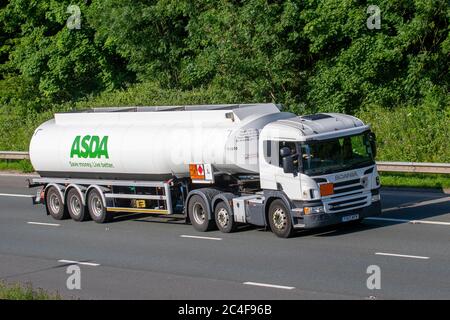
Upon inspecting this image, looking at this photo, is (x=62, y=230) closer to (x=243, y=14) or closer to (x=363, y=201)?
(x=363, y=201)

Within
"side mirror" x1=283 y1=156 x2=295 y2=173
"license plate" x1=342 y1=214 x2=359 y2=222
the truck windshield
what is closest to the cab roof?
the truck windshield

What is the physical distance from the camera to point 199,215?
72.6 feet

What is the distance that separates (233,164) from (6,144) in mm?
24200

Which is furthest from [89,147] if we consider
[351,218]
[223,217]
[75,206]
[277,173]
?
[351,218]

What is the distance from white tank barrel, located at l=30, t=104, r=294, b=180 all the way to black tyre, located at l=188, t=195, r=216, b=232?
2.73 ft

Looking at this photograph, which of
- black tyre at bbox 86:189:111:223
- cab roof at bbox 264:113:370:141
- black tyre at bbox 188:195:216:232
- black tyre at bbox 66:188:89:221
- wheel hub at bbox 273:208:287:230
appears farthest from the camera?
black tyre at bbox 66:188:89:221

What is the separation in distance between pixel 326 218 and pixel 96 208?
7.43 metres

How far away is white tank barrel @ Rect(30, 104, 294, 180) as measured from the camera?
21.2 m

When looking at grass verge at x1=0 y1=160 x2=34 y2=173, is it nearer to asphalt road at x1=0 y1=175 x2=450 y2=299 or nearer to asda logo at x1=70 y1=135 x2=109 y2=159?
asphalt road at x1=0 y1=175 x2=450 y2=299

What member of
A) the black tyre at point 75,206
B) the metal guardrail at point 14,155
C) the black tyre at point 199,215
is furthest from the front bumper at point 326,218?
the metal guardrail at point 14,155

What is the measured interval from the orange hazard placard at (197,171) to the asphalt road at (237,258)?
1.26 m

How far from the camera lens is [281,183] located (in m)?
20.2

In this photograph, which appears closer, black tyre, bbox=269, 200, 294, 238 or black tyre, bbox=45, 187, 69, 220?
black tyre, bbox=269, 200, 294, 238

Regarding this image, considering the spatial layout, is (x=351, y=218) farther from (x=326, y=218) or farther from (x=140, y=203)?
(x=140, y=203)
